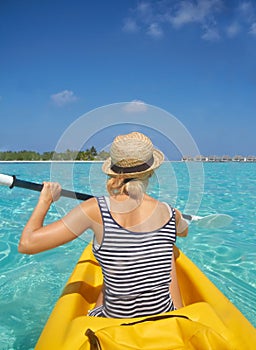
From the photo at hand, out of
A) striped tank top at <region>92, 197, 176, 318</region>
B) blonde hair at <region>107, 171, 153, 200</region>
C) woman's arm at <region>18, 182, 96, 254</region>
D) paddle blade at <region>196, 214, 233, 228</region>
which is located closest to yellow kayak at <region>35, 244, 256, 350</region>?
striped tank top at <region>92, 197, 176, 318</region>

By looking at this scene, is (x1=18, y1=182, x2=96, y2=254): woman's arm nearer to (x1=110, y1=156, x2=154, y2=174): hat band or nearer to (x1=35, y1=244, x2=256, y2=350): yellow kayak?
(x1=110, y1=156, x2=154, y2=174): hat band

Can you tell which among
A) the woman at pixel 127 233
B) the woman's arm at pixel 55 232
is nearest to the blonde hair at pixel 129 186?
the woman at pixel 127 233

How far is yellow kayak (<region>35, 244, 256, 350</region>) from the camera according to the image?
104 centimetres

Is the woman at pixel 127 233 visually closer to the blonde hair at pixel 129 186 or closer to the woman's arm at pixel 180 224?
the blonde hair at pixel 129 186

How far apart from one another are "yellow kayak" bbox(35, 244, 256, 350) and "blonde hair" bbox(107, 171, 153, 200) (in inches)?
18.3

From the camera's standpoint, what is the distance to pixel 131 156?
1.42 meters

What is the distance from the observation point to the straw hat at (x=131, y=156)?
4.67 feet

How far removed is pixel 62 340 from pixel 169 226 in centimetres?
61

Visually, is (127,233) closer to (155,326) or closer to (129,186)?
(129,186)

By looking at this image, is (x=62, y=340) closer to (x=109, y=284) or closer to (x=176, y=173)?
(x=109, y=284)

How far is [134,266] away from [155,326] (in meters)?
0.32

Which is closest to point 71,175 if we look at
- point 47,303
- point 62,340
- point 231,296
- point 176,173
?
point 176,173

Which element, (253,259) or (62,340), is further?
(253,259)

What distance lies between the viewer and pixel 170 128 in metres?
1.63
